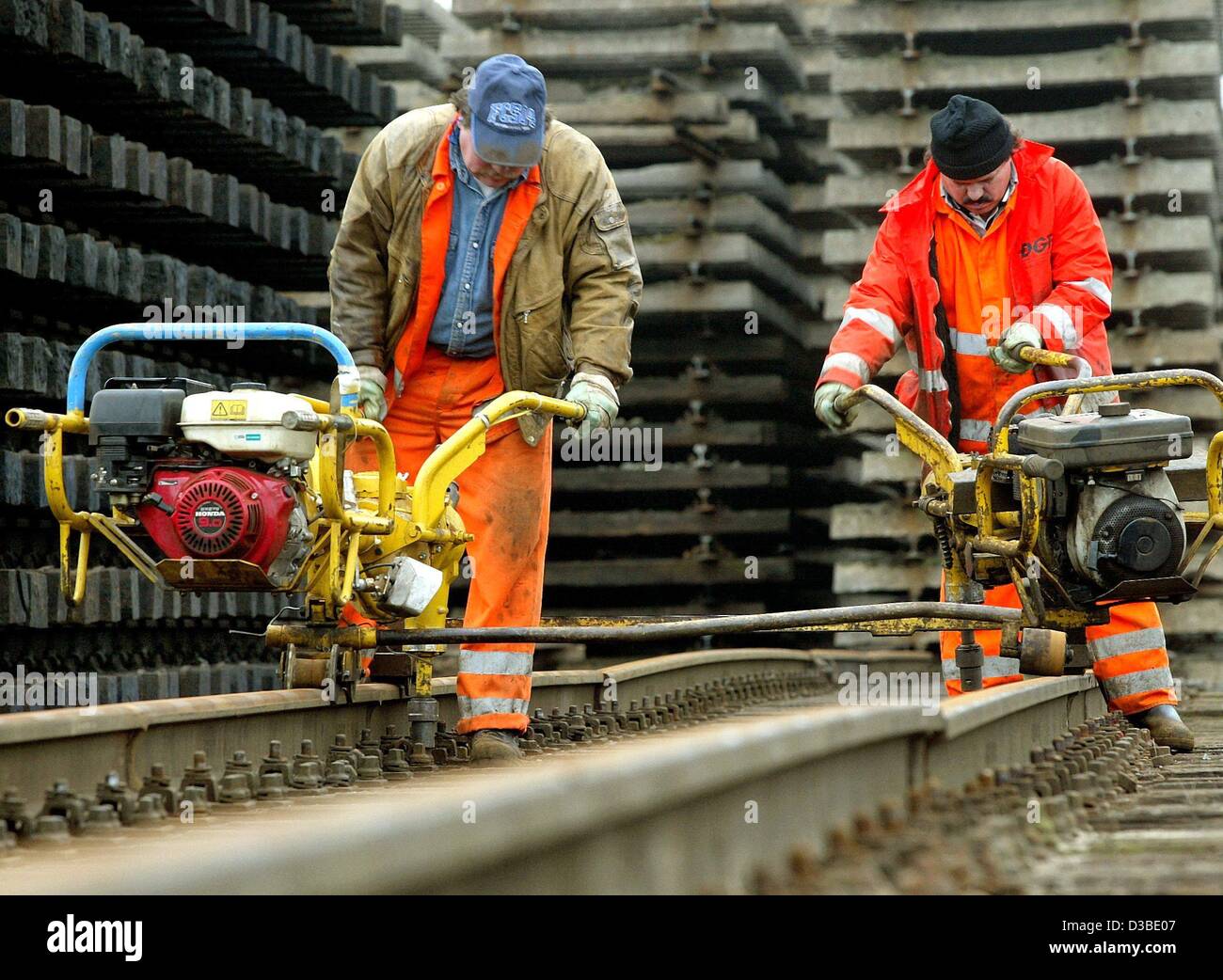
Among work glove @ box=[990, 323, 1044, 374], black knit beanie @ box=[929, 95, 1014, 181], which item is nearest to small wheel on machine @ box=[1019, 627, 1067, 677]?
work glove @ box=[990, 323, 1044, 374]

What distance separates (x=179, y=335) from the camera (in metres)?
4.55

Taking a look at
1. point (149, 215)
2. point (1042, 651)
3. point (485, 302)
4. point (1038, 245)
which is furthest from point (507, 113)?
point (149, 215)

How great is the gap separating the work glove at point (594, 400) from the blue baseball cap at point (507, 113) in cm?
61

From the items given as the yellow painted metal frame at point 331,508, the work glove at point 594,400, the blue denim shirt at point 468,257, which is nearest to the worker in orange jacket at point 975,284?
the work glove at point 594,400

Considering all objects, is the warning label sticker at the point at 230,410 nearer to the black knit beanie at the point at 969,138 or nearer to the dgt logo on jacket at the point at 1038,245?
the black knit beanie at the point at 969,138

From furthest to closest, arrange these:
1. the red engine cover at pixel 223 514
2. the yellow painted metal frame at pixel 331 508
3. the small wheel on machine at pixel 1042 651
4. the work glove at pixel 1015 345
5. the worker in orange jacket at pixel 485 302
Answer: the work glove at pixel 1015 345
the worker in orange jacket at pixel 485 302
the small wheel on machine at pixel 1042 651
the yellow painted metal frame at pixel 331 508
the red engine cover at pixel 223 514

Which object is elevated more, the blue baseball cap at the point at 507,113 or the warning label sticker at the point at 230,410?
the blue baseball cap at the point at 507,113

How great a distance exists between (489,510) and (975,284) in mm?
1772

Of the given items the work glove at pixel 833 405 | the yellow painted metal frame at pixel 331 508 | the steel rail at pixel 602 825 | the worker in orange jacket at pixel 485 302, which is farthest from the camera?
the work glove at pixel 833 405

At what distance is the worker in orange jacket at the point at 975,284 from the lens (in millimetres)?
5871

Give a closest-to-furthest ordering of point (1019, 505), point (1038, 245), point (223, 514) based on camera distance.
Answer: point (223, 514), point (1019, 505), point (1038, 245)

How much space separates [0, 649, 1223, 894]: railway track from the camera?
168cm

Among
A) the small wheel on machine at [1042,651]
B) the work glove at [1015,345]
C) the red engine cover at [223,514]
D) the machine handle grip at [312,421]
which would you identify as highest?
the work glove at [1015,345]

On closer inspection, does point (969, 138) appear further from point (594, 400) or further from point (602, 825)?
point (602, 825)
